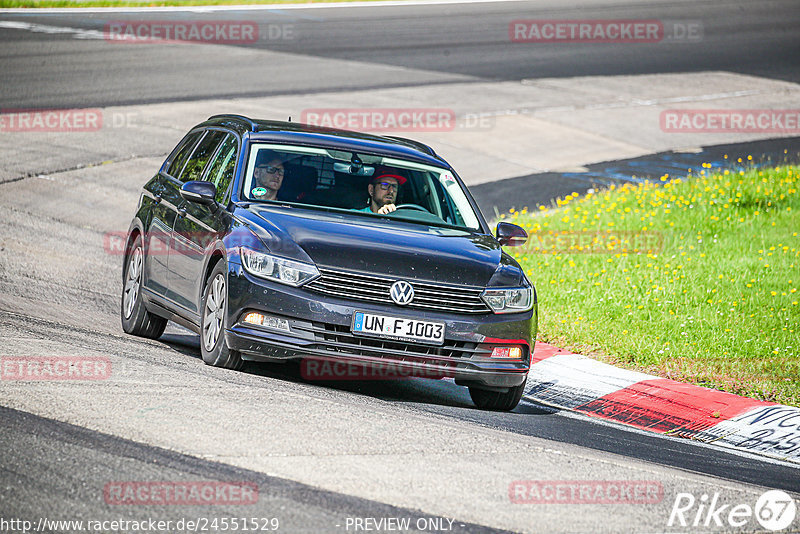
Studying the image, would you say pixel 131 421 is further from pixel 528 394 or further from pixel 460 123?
pixel 460 123

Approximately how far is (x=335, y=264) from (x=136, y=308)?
8.99ft

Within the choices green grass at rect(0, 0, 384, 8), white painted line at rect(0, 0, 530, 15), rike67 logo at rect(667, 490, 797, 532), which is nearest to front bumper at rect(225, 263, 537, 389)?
rike67 logo at rect(667, 490, 797, 532)

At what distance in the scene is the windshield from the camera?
8.74 meters

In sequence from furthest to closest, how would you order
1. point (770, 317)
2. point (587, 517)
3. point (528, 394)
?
point (770, 317) → point (528, 394) → point (587, 517)

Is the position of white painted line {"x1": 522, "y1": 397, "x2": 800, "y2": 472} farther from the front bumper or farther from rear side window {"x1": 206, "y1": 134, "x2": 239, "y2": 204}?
rear side window {"x1": 206, "y1": 134, "x2": 239, "y2": 204}

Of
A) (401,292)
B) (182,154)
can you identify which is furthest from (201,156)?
(401,292)

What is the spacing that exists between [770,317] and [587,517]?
21.0 ft

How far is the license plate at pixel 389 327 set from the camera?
7590mm

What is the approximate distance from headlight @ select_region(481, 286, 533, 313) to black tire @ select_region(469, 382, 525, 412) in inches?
23.0

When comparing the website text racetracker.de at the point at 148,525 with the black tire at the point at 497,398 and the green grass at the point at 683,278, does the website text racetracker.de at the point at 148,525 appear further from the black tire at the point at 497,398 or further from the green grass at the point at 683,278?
the green grass at the point at 683,278

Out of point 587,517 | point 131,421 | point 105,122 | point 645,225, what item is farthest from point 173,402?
point 105,122

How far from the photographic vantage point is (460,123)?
2214cm

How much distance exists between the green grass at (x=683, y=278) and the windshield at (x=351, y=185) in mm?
2306

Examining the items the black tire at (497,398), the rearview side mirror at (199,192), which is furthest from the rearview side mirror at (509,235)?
the rearview side mirror at (199,192)
